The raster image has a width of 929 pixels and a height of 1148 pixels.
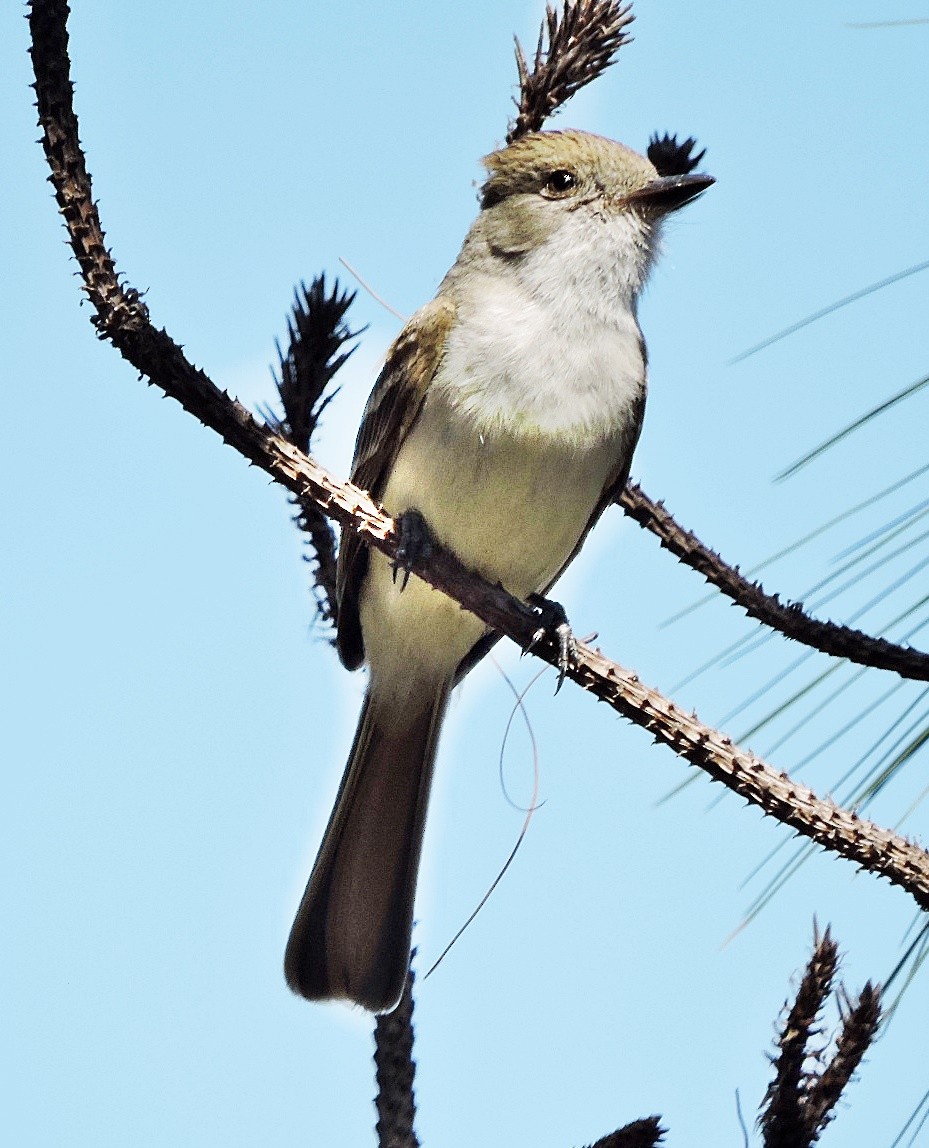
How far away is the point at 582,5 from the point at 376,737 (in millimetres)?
2293

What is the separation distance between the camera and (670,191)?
391 centimetres

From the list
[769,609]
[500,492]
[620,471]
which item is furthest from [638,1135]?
[620,471]

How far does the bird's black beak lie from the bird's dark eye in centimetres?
19

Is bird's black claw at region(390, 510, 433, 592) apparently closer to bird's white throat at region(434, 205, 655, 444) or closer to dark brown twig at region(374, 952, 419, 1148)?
bird's white throat at region(434, 205, 655, 444)

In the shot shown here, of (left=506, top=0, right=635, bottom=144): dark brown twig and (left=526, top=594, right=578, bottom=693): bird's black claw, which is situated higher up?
(left=506, top=0, right=635, bottom=144): dark brown twig

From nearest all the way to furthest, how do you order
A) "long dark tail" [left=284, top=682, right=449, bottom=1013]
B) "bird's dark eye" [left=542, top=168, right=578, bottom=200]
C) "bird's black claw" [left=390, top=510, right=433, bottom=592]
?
1. "bird's black claw" [left=390, top=510, right=433, bottom=592]
2. "long dark tail" [left=284, top=682, right=449, bottom=1013]
3. "bird's dark eye" [left=542, top=168, right=578, bottom=200]

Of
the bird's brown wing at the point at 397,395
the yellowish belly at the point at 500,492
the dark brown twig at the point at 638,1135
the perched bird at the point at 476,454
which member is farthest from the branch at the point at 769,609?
the dark brown twig at the point at 638,1135

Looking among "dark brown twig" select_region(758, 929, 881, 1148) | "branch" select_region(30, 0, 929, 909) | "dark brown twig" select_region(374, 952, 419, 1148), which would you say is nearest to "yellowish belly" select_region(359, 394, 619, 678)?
"branch" select_region(30, 0, 929, 909)

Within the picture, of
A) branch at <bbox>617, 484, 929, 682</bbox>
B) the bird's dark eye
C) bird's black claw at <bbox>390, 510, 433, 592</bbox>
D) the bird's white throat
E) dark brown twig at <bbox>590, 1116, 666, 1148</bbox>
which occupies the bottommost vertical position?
dark brown twig at <bbox>590, 1116, 666, 1148</bbox>

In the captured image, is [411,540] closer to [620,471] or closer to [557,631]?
[557,631]

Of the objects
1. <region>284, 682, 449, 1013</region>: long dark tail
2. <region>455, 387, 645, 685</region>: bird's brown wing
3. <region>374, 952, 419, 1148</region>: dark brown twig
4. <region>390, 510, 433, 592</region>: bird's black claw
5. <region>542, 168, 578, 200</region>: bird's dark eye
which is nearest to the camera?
<region>374, 952, 419, 1148</region>: dark brown twig

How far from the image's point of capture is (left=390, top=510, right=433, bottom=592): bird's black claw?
10.6 feet

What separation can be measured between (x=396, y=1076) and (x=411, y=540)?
1298 mm

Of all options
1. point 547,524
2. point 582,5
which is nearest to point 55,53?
point 582,5
